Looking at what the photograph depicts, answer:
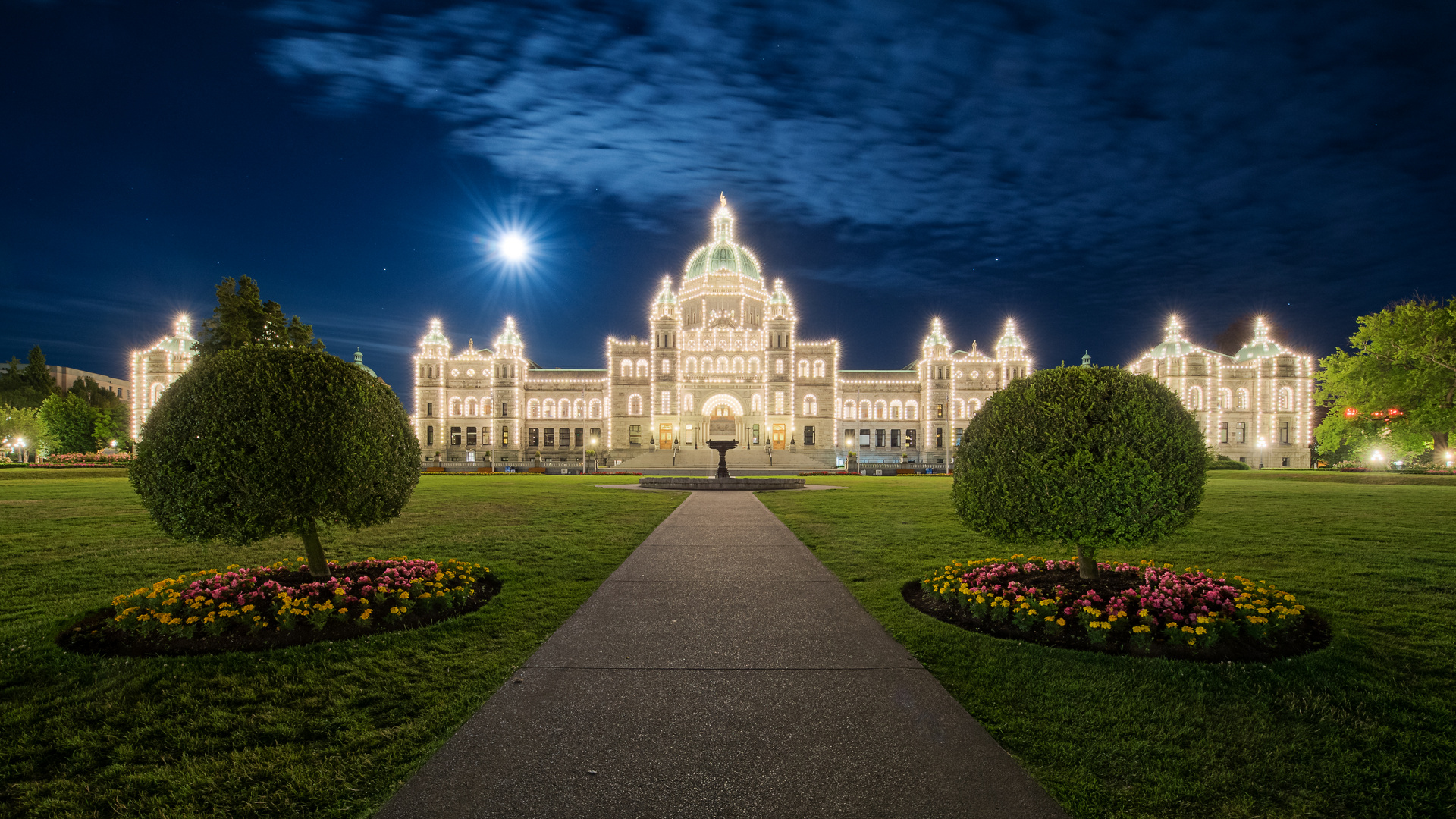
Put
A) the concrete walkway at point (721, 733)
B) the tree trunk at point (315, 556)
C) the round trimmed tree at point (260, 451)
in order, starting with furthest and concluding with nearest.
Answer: the tree trunk at point (315, 556)
the round trimmed tree at point (260, 451)
the concrete walkway at point (721, 733)

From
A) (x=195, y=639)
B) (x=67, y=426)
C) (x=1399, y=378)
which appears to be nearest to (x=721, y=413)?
(x=1399, y=378)

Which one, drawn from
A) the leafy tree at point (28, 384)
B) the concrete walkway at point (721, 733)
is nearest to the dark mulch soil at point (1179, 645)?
the concrete walkway at point (721, 733)

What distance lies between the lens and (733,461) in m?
56.3

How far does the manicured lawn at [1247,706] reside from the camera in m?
4.12

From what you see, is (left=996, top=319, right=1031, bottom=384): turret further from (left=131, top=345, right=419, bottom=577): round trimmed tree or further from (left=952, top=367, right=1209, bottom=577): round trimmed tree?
(left=131, top=345, right=419, bottom=577): round trimmed tree

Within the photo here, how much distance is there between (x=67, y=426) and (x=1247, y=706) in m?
89.7

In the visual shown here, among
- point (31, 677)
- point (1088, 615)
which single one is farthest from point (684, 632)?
point (31, 677)

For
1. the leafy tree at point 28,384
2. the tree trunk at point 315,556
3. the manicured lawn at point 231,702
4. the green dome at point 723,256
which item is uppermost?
the green dome at point 723,256

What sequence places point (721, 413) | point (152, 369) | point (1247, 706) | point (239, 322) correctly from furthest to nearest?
point (721, 413) → point (152, 369) → point (239, 322) → point (1247, 706)

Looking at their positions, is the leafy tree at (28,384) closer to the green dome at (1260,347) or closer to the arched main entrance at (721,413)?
the arched main entrance at (721,413)

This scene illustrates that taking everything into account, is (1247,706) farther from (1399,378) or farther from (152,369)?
(152,369)

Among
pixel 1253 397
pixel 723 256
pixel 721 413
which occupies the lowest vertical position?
pixel 721 413

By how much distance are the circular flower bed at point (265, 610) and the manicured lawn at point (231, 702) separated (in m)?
0.32

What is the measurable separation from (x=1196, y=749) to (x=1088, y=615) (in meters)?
2.55
